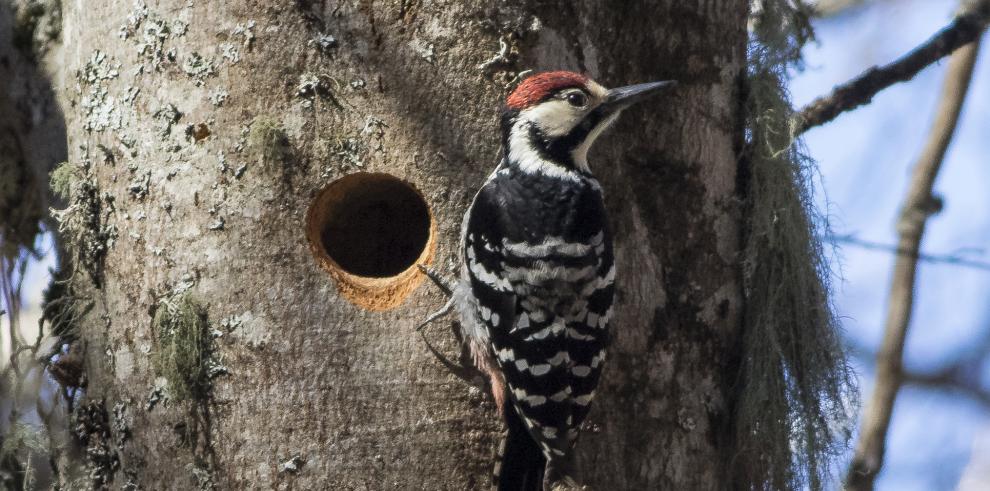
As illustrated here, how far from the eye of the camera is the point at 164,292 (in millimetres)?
3250

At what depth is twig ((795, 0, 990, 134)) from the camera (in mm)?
3967

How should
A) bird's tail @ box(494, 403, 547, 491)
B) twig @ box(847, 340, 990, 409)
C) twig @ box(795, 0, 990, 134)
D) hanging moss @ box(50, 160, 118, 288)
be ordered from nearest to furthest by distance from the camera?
bird's tail @ box(494, 403, 547, 491)
hanging moss @ box(50, 160, 118, 288)
twig @ box(795, 0, 990, 134)
twig @ box(847, 340, 990, 409)

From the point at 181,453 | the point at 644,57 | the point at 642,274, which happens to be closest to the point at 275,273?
the point at 181,453

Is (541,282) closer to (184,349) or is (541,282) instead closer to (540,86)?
(540,86)

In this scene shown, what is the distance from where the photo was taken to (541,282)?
3414 mm

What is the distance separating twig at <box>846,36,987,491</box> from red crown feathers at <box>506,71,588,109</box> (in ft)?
6.80

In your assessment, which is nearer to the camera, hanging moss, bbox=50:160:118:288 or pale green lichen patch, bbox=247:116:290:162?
pale green lichen patch, bbox=247:116:290:162

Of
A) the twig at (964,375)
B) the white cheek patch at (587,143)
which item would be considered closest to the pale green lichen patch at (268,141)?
the white cheek patch at (587,143)

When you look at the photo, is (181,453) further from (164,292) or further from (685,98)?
(685,98)

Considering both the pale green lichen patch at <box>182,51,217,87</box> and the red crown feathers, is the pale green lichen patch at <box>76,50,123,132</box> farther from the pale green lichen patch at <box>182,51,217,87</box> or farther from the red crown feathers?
the red crown feathers

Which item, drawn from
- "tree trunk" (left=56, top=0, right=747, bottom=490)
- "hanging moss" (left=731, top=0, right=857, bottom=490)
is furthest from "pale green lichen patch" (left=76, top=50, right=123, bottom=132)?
"hanging moss" (left=731, top=0, right=857, bottom=490)

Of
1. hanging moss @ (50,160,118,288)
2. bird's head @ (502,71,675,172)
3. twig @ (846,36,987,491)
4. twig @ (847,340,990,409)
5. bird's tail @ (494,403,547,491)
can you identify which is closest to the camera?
bird's tail @ (494,403,547,491)

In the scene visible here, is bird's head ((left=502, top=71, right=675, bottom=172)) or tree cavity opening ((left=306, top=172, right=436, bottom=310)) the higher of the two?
bird's head ((left=502, top=71, right=675, bottom=172))

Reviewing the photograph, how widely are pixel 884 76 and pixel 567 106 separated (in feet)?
4.41
